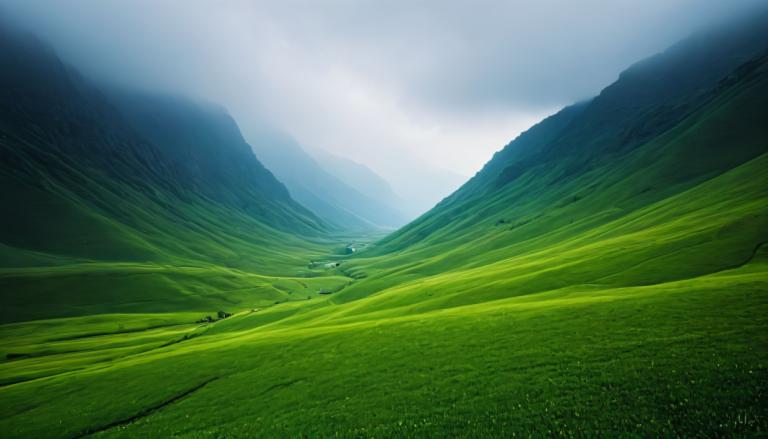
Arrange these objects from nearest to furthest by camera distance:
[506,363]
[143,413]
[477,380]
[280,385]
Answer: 1. [477,380]
2. [506,363]
3. [280,385]
4. [143,413]

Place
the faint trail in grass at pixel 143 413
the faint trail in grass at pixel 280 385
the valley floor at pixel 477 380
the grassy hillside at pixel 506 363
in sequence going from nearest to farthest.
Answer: the valley floor at pixel 477 380 < the grassy hillside at pixel 506 363 < the faint trail in grass at pixel 143 413 < the faint trail in grass at pixel 280 385

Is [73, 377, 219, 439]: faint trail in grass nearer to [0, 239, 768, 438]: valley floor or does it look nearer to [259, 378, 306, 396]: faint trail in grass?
[0, 239, 768, 438]: valley floor

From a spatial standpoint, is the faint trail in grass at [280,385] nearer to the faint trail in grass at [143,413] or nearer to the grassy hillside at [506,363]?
the grassy hillside at [506,363]

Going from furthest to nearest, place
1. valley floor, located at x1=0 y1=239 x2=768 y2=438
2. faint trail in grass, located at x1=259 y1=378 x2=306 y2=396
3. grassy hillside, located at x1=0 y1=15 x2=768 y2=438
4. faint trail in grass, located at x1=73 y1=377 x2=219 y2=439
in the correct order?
1. faint trail in grass, located at x1=259 y1=378 x2=306 y2=396
2. faint trail in grass, located at x1=73 y1=377 x2=219 y2=439
3. grassy hillside, located at x1=0 y1=15 x2=768 y2=438
4. valley floor, located at x1=0 y1=239 x2=768 y2=438

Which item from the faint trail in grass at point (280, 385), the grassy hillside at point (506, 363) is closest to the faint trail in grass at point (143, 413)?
the grassy hillside at point (506, 363)

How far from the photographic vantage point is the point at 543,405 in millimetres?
20422

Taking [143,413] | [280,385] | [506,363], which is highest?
[143,413]

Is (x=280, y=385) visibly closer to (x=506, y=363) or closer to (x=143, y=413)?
(x=143, y=413)

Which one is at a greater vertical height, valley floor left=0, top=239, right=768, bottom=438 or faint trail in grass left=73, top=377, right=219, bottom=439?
faint trail in grass left=73, top=377, right=219, bottom=439

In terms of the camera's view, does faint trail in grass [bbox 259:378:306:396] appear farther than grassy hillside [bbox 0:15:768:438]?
Yes

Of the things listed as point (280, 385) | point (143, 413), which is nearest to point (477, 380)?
point (280, 385)

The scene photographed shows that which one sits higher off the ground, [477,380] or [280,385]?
[280,385]

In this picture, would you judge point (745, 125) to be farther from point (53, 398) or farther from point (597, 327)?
point (53, 398)

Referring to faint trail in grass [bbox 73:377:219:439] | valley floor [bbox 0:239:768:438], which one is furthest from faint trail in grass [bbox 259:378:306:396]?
faint trail in grass [bbox 73:377:219:439]
